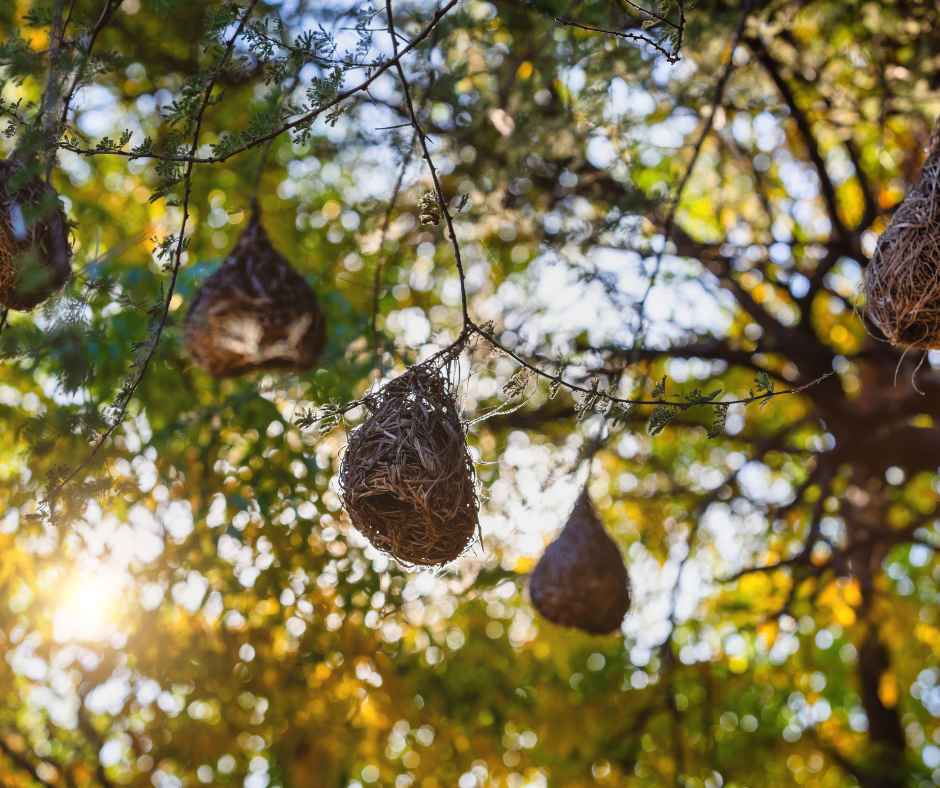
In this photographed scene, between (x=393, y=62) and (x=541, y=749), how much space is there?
2.74 meters

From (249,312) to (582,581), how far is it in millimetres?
892

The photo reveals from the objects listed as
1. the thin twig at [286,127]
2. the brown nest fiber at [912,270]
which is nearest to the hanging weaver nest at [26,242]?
the thin twig at [286,127]

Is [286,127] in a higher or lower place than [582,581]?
higher

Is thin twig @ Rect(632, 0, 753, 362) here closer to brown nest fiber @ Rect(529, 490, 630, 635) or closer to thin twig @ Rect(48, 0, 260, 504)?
brown nest fiber @ Rect(529, 490, 630, 635)

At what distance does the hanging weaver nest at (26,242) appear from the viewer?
1579mm

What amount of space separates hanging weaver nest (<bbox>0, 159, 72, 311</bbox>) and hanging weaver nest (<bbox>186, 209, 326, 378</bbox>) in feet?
2.09

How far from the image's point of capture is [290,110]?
1479 mm

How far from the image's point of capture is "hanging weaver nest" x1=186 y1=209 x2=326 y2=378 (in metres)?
2.30

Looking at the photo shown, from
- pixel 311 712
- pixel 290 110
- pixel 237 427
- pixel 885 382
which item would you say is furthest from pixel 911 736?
pixel 290 110

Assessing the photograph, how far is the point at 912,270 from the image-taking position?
1675mm

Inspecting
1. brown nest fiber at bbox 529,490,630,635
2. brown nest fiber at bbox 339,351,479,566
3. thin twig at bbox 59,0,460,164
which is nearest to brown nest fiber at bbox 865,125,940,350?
brown nest fiber at bbox 339,351,479,566

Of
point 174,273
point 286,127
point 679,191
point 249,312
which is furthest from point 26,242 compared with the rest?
point 679,191

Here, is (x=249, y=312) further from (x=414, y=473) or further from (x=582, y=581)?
(x=582, y=581)

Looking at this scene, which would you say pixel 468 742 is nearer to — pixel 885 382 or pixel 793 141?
pixel 885 382
